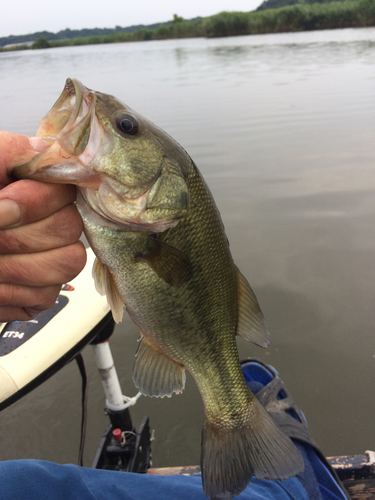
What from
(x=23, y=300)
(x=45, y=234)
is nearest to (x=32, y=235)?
(x=45, y=234)

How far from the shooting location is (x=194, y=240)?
53.3 inches

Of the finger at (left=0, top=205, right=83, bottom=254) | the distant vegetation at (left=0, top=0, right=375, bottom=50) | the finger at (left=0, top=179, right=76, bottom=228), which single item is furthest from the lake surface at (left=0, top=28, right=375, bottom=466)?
the distant vegetation at (left=0, top=0, right=375, bottom=50)

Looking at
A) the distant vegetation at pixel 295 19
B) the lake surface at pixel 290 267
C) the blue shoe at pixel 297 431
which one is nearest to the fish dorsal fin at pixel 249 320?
the blue shoe at pixel 297 431

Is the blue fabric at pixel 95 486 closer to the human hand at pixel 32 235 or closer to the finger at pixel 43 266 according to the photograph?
the human hand at pixel 32 235

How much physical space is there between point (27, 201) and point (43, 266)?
0.73ft

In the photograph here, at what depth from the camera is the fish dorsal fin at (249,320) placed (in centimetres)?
160

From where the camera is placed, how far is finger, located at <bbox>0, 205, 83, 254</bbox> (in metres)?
1.11

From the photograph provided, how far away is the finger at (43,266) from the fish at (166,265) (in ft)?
0.28

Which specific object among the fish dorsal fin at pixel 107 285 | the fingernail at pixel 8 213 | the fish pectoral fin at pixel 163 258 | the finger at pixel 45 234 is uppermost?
the fingernail at pixel 8 213

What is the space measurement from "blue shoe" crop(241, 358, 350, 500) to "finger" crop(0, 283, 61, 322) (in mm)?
1688

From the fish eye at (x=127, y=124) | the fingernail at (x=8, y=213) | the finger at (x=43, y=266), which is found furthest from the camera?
the fish eye at (x=127, y=124)

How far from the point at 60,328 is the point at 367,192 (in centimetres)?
528

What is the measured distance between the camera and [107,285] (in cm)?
134

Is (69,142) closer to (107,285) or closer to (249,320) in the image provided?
(107,285)
